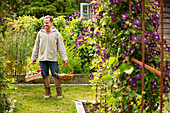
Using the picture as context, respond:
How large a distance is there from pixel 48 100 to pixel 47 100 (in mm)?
24

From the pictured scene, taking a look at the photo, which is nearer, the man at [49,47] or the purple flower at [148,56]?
the purple flower at [148,56]

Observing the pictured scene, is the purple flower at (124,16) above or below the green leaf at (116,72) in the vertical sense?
above

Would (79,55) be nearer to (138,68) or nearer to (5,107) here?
(5,107)

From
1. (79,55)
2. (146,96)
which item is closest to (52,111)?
(146,96)

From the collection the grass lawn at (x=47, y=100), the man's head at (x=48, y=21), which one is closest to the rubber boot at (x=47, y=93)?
the grass lawn at (x=47, y=100)

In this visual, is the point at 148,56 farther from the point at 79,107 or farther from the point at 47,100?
the point at 47,100

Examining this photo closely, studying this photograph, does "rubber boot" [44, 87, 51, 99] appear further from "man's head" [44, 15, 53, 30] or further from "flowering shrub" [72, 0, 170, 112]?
"flowering shrub" [72, 0, 170, 112]

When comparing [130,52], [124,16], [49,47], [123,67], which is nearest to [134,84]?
[123,67]

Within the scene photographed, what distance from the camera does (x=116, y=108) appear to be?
260cm

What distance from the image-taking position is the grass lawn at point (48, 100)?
5043 millimetres

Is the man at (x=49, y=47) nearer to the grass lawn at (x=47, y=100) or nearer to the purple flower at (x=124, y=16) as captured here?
the grass lawn at (x=47, y=100)

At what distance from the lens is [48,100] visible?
5.92 m

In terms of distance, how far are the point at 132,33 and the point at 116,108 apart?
0.77 m

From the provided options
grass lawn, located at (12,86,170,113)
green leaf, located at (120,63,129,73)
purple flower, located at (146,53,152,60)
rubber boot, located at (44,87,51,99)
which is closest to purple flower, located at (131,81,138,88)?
green leaf, located at (120,63,129,73)
